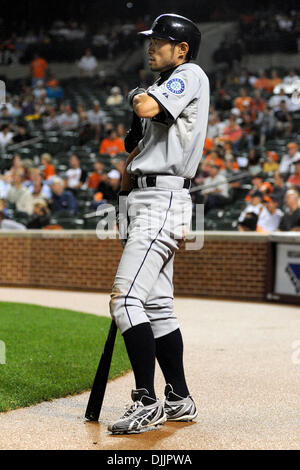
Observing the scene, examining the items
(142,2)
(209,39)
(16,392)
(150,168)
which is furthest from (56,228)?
(142,2)

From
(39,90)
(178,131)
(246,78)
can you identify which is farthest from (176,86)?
(39,90)

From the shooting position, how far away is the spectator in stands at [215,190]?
13.5 m

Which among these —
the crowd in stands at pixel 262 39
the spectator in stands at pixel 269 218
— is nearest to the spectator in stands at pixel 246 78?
the crowd in stands at pixel 262 39

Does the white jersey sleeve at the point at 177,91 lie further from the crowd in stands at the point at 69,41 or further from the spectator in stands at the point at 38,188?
the crowd in stands at the point at 69,41

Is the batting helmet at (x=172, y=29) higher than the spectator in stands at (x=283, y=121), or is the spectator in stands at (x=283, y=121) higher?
the batting helmet at (x=172, y=29)

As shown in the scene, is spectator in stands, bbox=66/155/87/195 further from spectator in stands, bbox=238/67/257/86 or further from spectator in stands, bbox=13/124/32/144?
spectator in stands, bbox=238/67/257/86

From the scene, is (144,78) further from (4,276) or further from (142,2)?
(4,276)

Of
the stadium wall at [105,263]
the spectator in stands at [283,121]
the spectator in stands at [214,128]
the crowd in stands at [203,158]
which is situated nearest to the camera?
the stadium wall at [105,263]

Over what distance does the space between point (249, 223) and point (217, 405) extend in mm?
7453

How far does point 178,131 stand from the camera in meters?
3.92

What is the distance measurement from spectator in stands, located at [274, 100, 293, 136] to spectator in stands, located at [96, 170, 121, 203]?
3.96m

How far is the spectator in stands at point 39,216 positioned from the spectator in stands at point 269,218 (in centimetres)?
401
